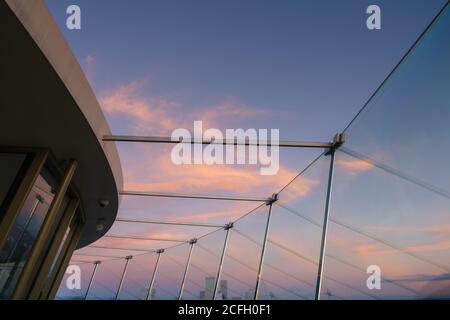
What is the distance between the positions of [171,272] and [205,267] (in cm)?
372

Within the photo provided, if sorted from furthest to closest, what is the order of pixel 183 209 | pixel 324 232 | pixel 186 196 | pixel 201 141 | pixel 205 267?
pixel 205 267 < pixel 183 209 < pixel 186 196 < pixel 324 232 < pixel 201 141

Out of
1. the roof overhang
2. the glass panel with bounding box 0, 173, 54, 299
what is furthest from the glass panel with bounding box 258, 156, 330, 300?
the glass panel with bounding box 0, 173, 54, 299

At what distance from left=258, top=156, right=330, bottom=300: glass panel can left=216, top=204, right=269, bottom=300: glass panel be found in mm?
678

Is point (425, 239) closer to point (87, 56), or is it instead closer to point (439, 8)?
point (439, 8)

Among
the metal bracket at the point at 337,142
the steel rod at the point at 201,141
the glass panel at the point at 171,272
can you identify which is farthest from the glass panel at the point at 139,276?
the metal bracket at the point at 337,142

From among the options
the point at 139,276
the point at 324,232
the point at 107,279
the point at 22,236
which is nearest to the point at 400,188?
the point at 324,232

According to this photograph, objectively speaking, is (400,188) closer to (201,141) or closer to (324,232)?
(324,232)

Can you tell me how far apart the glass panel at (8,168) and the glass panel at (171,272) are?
1095 centimetres

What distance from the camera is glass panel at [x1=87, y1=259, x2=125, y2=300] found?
22.1 meters

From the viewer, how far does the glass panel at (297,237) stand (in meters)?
7.88

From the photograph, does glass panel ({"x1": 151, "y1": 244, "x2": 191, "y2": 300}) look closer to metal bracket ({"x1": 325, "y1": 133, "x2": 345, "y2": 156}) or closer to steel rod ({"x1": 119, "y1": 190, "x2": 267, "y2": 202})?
steel rod ({"x1": 119, "y1": 190, "x2": 267, "y2": 202})

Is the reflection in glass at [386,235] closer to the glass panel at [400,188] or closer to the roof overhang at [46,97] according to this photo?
the glass panel at [400,188]

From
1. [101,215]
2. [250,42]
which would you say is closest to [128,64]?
[250,42]

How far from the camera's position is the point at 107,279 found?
23000 millimetres
